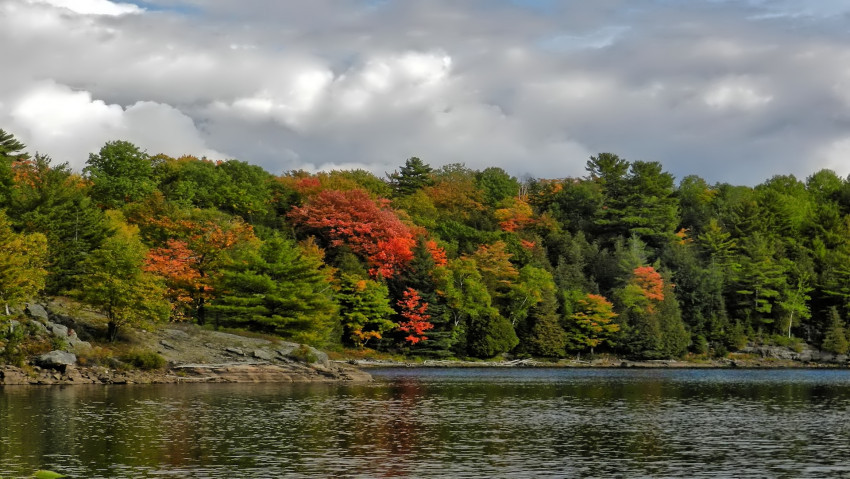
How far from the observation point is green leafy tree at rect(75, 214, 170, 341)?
66.5 meters

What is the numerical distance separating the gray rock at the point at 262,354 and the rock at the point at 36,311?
52.9ft

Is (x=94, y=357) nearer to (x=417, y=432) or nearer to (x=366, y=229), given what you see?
(x=417, y=432)

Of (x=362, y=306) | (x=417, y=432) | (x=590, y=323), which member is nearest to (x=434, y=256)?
(x=362, y=306)

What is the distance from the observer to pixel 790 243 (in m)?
133

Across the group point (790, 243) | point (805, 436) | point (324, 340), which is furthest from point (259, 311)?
point (790, 243)

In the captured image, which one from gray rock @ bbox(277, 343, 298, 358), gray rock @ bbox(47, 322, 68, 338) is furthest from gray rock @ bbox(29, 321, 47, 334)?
gray rock @ bbox(277, 343, 298, 358)

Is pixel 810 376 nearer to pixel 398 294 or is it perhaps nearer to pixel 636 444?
pixel 398 294

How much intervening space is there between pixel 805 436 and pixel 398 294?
216ft

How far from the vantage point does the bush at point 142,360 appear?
2576 inches

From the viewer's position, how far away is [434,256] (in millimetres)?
106000

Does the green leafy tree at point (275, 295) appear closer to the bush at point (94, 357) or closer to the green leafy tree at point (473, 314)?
the bush at point (94, 357)

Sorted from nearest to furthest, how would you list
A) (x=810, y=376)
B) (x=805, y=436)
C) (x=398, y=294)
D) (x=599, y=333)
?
(x=805, y=436) → (x=810, y=376) → (x=398, y=294) → (x=599, y=333)

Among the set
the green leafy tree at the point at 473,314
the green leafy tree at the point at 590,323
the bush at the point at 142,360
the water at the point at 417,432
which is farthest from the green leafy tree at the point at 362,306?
the bush at the point at 142,360

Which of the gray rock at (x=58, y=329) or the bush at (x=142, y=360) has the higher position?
the gray rock at (x=58, y=329)
